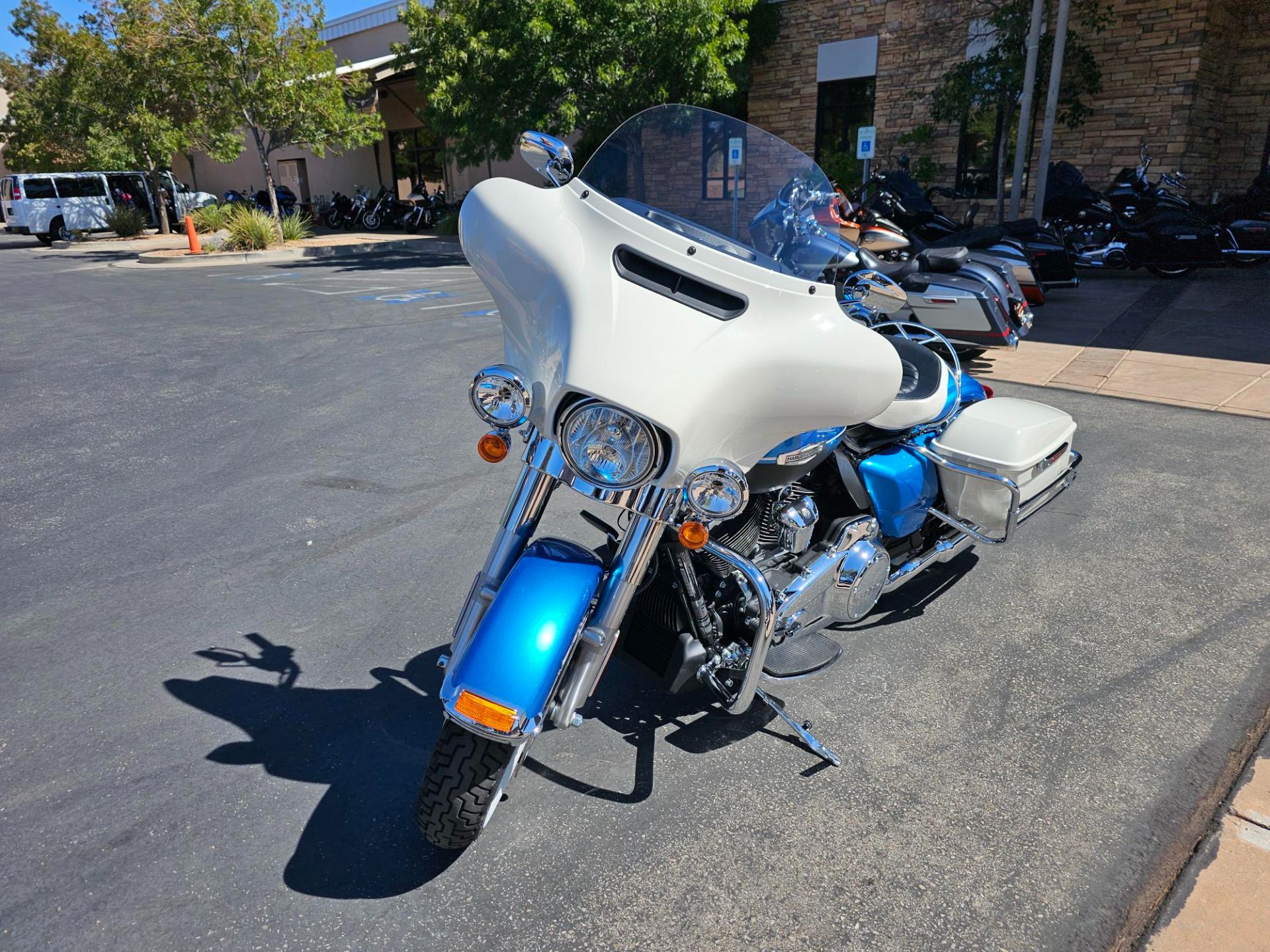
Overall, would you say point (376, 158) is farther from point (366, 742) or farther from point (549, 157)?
point (366, 742)

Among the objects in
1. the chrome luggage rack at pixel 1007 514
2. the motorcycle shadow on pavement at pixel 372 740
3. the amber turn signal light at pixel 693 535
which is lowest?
the motorcycle shadow on pavement at pixel 372 740

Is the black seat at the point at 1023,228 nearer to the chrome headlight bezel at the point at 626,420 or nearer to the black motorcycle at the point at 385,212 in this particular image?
the chrome headlight bezel at the point at 626,420

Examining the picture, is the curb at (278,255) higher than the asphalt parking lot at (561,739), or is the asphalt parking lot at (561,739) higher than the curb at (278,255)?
the curb at (278,255)

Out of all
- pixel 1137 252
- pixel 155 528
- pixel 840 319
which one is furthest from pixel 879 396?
pixel 1137 252

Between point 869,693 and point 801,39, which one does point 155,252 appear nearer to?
point 801,39

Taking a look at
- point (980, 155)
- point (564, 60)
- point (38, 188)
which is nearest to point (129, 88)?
point (38, 188)

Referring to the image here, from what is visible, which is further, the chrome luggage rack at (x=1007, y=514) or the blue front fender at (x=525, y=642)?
the chrome luggage rack at (x=1007, y=514)

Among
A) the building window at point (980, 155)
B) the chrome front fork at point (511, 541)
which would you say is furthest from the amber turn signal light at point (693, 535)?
the building window at point (980, 155)

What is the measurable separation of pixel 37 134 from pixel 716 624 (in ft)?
128

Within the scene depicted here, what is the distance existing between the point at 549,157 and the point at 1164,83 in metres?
16.3

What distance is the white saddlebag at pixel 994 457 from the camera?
3395mm

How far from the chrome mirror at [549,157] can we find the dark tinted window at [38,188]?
2796cm

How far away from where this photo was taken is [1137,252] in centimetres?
1224

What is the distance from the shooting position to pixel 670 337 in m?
2.02
